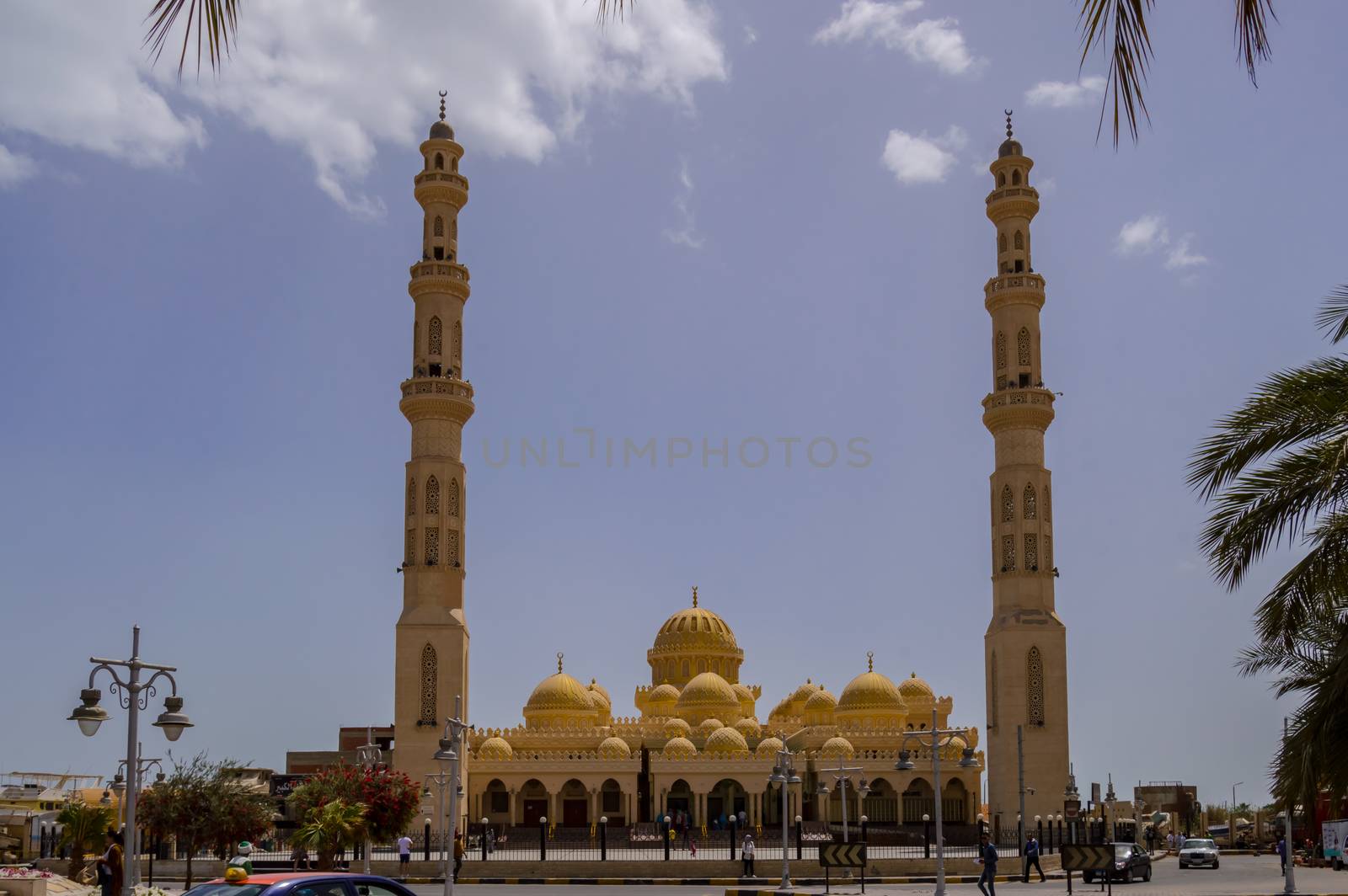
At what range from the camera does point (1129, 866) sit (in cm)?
3272

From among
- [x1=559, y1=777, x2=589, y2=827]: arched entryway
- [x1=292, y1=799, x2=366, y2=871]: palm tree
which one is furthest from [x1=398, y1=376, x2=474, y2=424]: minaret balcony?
[x1=292, y1=799, x2=366, y2=871]: palm tree

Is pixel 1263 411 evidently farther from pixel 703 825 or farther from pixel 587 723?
pixel 587 723

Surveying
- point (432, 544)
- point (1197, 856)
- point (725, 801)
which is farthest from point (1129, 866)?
point (432, 544)

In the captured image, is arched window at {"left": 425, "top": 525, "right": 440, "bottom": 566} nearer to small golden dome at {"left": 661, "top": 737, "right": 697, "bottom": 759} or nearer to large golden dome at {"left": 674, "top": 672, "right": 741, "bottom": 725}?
small golden dome at {"left": 661, "top": 737, "right": 697, "bottom": 759}

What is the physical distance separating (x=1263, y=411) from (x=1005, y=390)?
4206cm

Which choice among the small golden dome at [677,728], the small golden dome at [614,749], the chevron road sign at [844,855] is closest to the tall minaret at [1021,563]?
the small golden dome at [677,728]

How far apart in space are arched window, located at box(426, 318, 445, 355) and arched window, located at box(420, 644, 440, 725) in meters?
10.7

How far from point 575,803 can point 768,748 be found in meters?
7.58

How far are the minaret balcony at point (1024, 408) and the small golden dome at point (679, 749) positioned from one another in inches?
645

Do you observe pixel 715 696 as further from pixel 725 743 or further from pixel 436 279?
pixel 436 279

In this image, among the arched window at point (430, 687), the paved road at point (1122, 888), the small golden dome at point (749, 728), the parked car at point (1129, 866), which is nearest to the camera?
the paved road at point (1122, 888)

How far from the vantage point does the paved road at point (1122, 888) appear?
28000mm

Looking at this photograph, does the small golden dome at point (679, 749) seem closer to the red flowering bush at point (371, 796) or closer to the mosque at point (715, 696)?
the mosque at point (715, 696)

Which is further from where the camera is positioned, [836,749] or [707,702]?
[707,702]
